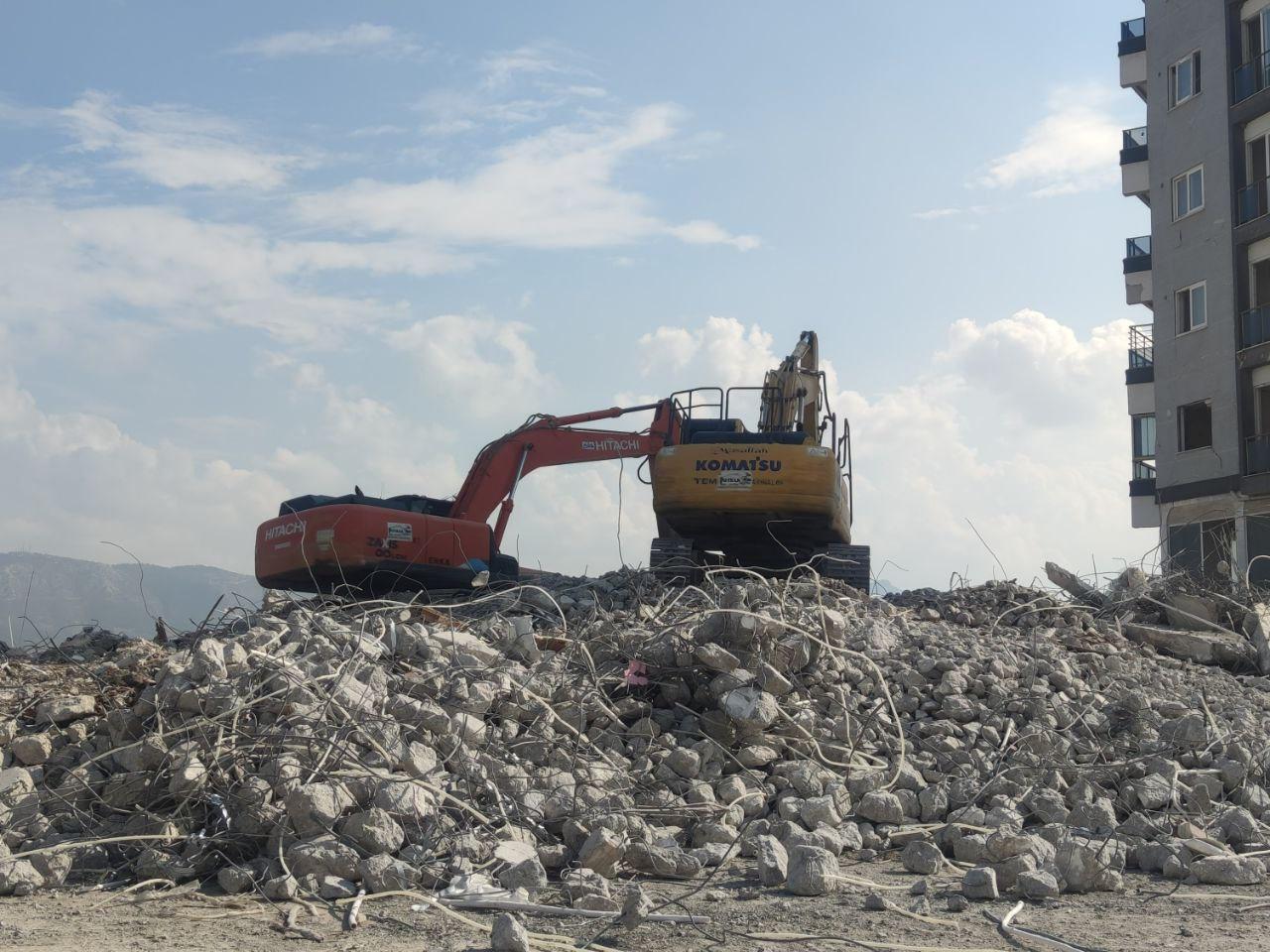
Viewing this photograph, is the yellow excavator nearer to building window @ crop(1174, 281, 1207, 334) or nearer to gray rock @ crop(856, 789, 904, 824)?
gray rock @ crop(856, 789, 904, 824)

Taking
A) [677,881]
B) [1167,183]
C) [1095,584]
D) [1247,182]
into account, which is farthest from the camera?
[1167,183]

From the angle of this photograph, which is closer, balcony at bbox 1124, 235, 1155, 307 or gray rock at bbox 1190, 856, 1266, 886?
gray rock at bbox 1190, 856, 1266, 886

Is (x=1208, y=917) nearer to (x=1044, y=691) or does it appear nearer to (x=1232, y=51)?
(x=1044, y=691)

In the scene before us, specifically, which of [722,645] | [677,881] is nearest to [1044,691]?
[722,645]

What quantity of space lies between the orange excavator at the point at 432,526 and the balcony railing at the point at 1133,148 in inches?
804

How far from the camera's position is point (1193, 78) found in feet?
81.6

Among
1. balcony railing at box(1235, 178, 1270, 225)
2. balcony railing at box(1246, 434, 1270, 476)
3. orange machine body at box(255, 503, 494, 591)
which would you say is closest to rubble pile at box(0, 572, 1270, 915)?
orange machine body at box(255, 503, 494, 591)

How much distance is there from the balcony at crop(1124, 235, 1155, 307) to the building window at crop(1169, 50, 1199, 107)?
4.89 metres

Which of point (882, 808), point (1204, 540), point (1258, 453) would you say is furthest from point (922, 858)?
point (1204, 540)

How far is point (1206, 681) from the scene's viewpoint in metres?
9.38

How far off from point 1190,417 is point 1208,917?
22.0 meters

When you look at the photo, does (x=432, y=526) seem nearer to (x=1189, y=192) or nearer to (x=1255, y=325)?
(x=1255, y=325)

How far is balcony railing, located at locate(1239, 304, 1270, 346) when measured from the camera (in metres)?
22.6

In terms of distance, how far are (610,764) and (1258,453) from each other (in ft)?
66.3
